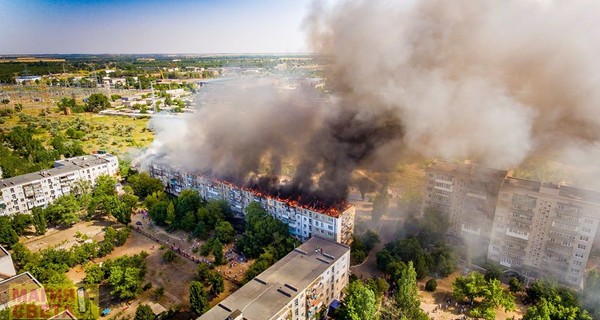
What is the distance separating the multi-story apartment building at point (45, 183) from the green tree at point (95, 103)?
35075 millimetres

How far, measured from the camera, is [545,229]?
16.2 m

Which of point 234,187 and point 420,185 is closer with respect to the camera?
point 234,187

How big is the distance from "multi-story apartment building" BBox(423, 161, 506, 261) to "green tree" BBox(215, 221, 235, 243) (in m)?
11.7

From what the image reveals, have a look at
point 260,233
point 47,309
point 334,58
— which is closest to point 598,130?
point 334,58

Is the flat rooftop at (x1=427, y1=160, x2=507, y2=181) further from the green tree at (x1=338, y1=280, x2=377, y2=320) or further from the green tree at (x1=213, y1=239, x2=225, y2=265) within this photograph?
the green tree at (x1=213, y1=239, x2=225, y2=265)

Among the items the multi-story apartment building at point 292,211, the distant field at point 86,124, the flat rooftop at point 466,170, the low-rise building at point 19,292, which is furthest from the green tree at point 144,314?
the distant field at point 86,124

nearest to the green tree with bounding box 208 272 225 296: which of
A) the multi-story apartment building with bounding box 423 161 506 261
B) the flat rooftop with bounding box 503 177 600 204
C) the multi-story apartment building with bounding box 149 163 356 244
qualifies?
the multi-story apartment building with bounding box 149 163 356 244

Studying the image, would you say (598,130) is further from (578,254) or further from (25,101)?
(25,101)

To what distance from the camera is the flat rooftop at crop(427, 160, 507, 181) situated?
18.0 m

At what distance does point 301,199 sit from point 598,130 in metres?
13.4

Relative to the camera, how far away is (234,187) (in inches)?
883

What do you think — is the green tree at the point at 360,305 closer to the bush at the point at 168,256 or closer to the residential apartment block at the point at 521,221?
the residential apartment block at the point at 521,221

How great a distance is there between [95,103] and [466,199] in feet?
196

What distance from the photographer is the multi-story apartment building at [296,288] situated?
41.5 feet
